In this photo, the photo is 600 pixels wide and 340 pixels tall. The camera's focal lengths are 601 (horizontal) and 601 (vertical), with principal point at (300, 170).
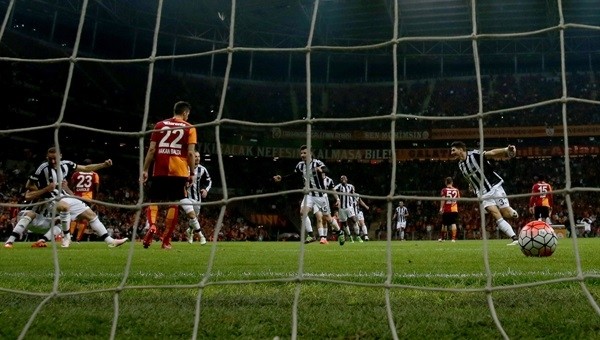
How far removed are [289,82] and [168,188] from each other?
2218 cm

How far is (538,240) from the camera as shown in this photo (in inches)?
249

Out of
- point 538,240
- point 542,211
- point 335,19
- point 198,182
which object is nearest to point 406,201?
point 335,19

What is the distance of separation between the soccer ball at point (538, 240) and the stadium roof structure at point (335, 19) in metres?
16.2

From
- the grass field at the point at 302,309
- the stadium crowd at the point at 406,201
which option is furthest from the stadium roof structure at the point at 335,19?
the grass field at the point at 302,309

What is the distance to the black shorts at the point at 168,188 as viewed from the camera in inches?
273

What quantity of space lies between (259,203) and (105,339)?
81.6 feet

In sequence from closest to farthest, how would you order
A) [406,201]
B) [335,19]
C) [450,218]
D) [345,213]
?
[450,218] < [345,213] < [335,19] < [406,201]

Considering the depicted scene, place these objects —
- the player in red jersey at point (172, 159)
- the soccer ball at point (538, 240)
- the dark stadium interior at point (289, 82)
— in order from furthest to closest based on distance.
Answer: the dark stadium interior at point (289, 82) < the player in red jersey at point (172, 159) < the soccer ball at point (538, 240)

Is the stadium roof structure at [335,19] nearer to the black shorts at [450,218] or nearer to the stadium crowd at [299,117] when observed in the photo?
the stadium crowd at [299,117]

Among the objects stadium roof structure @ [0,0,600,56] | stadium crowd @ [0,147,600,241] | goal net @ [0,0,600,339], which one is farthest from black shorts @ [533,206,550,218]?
stadium roof structure @ [0,0,600,56]

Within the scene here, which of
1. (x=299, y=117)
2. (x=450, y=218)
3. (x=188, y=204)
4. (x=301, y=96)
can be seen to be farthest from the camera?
(x=301, y=96)

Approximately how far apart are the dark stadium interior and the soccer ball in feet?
50.9

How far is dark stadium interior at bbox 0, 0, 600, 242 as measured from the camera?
2236 centimetres

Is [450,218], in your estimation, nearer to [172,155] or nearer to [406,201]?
[172,155]
